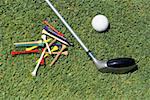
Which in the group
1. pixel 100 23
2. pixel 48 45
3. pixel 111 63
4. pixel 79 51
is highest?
pixel 48 45

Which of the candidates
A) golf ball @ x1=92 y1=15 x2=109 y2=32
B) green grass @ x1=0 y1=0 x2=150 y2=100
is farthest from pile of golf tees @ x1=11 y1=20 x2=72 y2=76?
golf ball @ x1=92 y1=15 x2=109 y2=32

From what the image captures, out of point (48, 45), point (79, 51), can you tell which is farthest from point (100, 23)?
point (48, 45)

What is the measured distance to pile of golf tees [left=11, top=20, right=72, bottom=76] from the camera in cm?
380

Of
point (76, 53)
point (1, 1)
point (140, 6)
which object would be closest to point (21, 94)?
point (76, 53)

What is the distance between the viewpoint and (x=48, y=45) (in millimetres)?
3850

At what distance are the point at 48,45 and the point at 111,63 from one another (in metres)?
0.65

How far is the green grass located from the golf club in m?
0.07

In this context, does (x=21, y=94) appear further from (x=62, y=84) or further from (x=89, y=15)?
(x=89, y=15)

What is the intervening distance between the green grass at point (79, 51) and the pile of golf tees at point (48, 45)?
0.06 meters

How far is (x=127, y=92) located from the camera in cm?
401

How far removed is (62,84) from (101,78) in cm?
42

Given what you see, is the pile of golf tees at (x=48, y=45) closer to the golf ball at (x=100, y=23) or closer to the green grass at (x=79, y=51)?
the green grass at (x=79, y=51)

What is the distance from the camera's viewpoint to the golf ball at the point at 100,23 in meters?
3.96

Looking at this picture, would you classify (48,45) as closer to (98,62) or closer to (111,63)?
(98,62)
